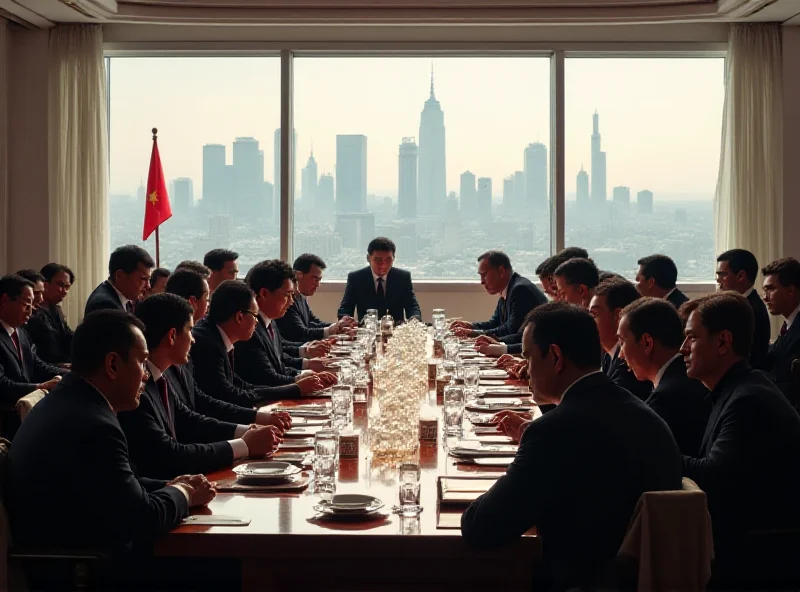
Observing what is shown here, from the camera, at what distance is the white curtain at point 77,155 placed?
9758 mm

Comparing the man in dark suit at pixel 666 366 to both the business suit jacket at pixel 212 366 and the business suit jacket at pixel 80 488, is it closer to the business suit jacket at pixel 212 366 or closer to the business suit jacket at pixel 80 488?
the business suit jacket at pixel 80 488

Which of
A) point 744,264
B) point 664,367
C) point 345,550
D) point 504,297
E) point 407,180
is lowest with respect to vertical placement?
point 345,550

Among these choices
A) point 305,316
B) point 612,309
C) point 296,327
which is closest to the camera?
point 612,309

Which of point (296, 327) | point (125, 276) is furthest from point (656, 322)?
point (296, 327)

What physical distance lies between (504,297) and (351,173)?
2.92 metres

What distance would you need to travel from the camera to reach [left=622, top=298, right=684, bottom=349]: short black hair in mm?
3305

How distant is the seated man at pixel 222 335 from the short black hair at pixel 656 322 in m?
1.82

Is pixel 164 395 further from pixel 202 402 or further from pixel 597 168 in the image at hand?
pixel 597 168

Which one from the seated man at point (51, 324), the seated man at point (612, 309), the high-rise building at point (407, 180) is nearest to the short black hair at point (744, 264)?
the seated man at point (612, 309)

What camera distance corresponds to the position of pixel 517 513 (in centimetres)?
232

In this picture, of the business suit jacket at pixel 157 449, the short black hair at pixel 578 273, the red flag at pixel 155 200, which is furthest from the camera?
the red flag at pixel 155 200

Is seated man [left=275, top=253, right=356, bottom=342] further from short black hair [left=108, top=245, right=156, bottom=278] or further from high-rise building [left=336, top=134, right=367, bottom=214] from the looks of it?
high-rise building [left=336, top=134, right=367, bottom=214]

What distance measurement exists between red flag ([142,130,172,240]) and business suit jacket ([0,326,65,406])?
3.72 metres

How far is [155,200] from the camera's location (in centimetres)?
983
